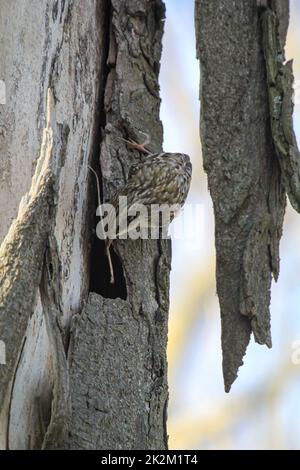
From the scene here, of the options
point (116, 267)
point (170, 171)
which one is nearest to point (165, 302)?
point (116, 267)

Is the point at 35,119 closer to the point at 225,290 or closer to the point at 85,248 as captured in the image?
the point at 85,248

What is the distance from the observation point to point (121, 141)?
18.4ft

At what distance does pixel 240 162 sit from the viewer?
5.24 metres

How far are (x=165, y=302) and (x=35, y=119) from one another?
1044mm

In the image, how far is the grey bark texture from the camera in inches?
199

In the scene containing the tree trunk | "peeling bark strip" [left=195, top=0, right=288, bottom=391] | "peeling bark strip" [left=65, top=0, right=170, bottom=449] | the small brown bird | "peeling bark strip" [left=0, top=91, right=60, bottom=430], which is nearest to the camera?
"peeling bark strip" [left=0, top=91, right=60, bottom=430]

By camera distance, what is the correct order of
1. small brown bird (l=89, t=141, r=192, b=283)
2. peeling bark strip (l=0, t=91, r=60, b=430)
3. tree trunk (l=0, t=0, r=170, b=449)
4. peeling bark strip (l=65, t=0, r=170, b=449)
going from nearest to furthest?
1. peeling bark strip (l=0, t=91, r=60, b=430)
2. tree trunk (l=0, t=0, r=170, b=449)
3. peeling bark strip (l=65, t=0, r=170, b=449)
4. small brown bird (l=89, t=141, r=192, b=283)

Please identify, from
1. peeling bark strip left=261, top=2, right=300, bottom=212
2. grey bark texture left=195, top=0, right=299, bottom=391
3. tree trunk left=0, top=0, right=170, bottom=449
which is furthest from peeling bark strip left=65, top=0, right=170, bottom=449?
peeling bark strip left=261, top=2, right=300, bottom=212

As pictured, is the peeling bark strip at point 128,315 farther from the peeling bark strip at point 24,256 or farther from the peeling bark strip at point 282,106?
the peeling bark strip at point 282,106

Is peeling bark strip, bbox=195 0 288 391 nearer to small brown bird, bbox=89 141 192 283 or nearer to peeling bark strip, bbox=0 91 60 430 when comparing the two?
small brown bird, bbox=89 141 192 283

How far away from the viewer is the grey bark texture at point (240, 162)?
505 centimetres

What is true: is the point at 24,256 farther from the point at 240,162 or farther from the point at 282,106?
the point at 282,106

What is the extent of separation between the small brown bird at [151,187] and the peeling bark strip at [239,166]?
1.37 ft

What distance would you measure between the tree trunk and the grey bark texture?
1.37 feet
